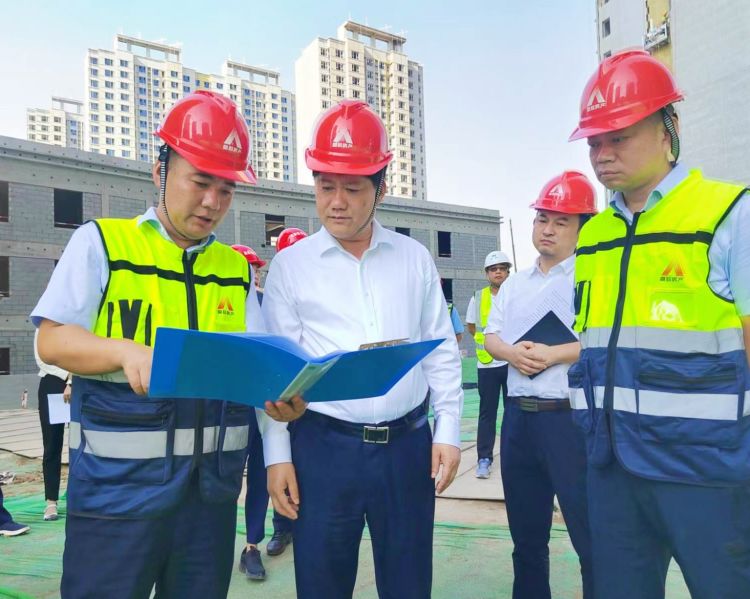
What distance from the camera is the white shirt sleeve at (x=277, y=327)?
208 cm

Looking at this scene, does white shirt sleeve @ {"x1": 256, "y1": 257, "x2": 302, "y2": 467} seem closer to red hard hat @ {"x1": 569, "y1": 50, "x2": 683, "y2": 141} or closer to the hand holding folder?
red hard hat @ {"x1": 569, "y1": 50, "x2": 683, "y2": 141}

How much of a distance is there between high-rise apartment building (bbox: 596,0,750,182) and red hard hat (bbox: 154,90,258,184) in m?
25.3

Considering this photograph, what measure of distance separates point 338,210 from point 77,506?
4.17 feet

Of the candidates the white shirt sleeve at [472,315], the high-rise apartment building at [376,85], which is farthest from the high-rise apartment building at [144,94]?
the white shirt sleeve at [472,315]

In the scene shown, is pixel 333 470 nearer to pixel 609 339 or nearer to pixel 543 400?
pixel 609 339

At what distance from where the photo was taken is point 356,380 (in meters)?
1.65

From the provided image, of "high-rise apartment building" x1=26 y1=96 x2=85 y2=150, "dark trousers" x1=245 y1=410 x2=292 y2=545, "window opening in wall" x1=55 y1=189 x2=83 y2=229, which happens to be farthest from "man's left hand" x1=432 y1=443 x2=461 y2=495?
"high-rise apartment building" x1=26 y1=96 x2=85 y2=150

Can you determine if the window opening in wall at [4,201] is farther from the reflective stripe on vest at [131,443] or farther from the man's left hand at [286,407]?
the man's left hand at [286,407]

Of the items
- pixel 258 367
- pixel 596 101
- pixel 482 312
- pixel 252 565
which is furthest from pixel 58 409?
pixel 482 312

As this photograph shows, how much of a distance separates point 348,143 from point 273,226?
24.7 meters

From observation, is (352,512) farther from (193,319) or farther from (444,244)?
(444,244)

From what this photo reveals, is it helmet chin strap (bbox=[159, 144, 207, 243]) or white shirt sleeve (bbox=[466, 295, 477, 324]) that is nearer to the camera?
helmet chin strap (bbox=[159, 144, 207, 243])

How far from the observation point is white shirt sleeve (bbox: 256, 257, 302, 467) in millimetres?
2076

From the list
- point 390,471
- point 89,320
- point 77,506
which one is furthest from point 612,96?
point 77,506
